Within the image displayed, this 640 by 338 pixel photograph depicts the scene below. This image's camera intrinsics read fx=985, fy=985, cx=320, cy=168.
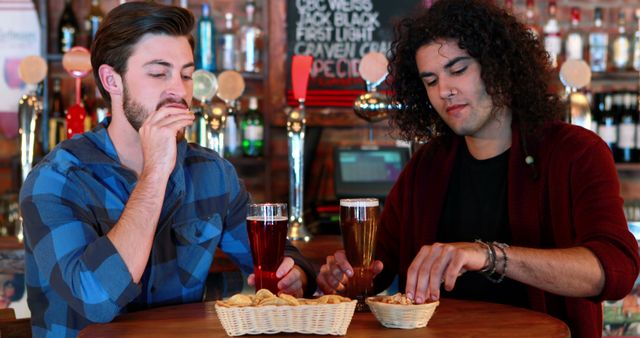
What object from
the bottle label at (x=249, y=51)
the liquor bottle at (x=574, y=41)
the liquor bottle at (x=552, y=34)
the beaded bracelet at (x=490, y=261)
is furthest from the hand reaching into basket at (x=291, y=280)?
the liquor bottle at (x=574, y=41)

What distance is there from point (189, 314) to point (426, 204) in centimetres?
70

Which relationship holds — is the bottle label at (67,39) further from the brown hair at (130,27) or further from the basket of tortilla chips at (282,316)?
the basket of tortilla chips at (282,316)

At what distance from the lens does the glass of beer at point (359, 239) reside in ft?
Answer: 5.79

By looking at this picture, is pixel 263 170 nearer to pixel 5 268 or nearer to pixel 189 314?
pixel 5 268

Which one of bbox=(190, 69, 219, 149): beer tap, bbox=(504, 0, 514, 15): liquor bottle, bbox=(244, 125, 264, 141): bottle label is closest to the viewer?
bbox=(504, 0, 514, 15): liquor bottle

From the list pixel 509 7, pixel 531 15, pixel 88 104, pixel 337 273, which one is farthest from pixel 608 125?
pixel 337 273

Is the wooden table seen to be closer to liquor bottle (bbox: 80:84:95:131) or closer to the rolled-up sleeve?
the rolled-up sleeve

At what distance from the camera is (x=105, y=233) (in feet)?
6.45

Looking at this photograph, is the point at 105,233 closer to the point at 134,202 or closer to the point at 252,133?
the point at 134,202

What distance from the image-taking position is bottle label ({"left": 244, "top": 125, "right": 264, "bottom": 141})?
13.8 ft

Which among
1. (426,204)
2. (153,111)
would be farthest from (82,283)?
(426,204)

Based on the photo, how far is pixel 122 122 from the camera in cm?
209

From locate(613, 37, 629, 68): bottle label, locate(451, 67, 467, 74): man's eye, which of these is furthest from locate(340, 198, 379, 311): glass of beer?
locate(613, 37, 629, 68): bottle label

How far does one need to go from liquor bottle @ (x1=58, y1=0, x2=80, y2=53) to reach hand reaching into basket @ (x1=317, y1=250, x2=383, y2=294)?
2.66 m
